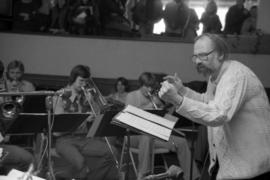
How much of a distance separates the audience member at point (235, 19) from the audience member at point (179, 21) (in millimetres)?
585

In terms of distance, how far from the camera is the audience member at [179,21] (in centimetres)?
846

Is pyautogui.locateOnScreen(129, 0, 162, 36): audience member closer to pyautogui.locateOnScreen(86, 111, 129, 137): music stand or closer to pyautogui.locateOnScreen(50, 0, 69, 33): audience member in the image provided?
pyautogui.locateOnScreen(50, 0, 69, 33): audience member

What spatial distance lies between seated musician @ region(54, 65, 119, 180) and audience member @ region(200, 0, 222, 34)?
3.31 metres

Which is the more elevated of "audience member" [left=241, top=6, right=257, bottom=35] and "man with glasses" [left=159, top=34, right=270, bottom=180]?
"audience member" [left=241, top=6, right=257, bottom=35]

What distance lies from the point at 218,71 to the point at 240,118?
283 mm

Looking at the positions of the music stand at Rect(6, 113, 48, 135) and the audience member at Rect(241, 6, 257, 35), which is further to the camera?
the audience member at Rect(241, 6, 257, 35)

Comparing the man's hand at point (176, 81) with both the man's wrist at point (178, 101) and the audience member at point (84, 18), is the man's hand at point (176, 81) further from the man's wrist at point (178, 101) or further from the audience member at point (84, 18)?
the audience member at point (84, 18)

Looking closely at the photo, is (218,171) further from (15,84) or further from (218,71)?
(15,84)

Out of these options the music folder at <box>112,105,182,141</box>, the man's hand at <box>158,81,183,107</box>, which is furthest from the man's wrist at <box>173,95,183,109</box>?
the music folder at <box>112,105,182,141</box>

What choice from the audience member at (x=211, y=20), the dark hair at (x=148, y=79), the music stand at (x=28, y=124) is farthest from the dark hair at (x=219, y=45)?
the audience member at (x=211, y=20)

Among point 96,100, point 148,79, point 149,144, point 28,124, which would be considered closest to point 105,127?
point 96,100

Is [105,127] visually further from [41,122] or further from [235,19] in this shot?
[235,19]

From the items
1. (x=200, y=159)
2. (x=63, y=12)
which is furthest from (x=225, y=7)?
(x=200, y=159)

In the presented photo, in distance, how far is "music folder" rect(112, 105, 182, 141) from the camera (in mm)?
2994
